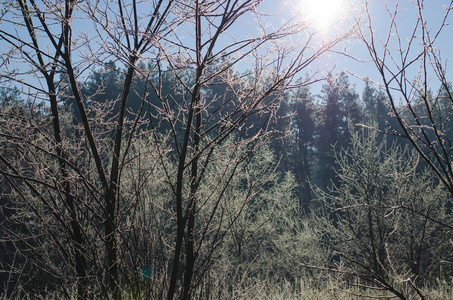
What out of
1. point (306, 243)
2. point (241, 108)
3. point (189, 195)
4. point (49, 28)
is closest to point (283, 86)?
point (241, 108)

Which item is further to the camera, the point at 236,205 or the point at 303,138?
the point at 303,138

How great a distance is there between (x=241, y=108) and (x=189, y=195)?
58 centimetres

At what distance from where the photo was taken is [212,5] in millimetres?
1990

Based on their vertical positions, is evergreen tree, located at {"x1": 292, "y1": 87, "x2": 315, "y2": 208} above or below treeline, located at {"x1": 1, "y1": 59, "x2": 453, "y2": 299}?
above

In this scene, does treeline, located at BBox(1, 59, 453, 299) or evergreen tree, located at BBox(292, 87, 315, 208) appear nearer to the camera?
treeline, located at BBox(1, 59, 453, 299)

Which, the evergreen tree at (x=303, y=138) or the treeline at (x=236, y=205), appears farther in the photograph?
the evergreen tree at (x=303, y=138)

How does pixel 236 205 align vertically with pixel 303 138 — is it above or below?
below

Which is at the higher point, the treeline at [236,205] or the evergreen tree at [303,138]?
the evergreen tree at [303,138]

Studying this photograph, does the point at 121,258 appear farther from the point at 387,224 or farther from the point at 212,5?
the point at 387,224

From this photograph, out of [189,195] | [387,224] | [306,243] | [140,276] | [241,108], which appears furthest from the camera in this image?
[306,243]

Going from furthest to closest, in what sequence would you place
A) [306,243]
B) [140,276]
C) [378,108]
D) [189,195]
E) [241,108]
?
[378,108] → [306,243] → [140,276] → [189,195] → [241,108]

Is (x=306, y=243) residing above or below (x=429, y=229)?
below

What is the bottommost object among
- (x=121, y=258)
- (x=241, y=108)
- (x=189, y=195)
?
(x=121, y=258)

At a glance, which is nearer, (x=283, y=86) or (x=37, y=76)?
(x=283, y=86)
